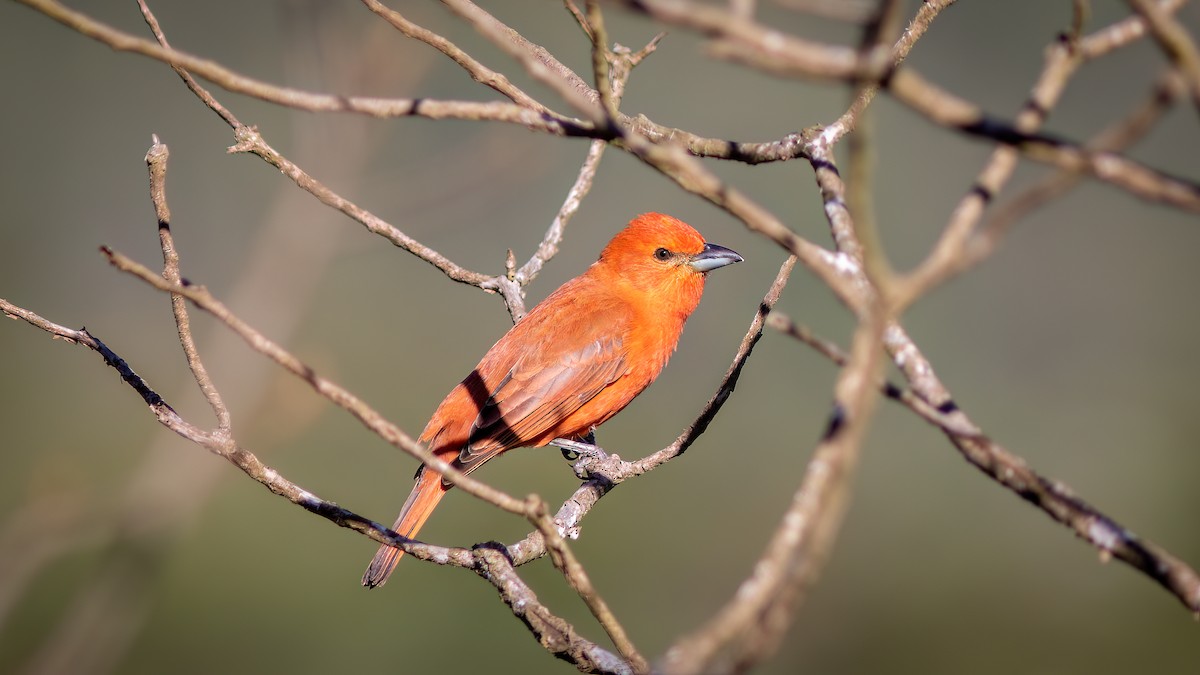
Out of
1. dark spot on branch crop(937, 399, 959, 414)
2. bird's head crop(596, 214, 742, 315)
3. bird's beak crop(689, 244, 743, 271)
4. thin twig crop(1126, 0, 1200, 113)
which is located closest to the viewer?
thin twig crop(1126, 0, 1200, 113)

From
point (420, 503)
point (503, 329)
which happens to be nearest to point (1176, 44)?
point (420, 503)

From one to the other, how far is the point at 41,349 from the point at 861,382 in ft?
34.3

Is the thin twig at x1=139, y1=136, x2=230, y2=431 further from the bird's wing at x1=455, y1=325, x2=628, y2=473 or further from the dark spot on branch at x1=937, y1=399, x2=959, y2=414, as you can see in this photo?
the bird's wing at x1=455, y1=325, x2=628, y2=473

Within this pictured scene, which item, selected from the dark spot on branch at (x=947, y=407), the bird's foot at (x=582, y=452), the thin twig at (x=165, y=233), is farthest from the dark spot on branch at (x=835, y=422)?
the bird's foot at (x=582, y=452)

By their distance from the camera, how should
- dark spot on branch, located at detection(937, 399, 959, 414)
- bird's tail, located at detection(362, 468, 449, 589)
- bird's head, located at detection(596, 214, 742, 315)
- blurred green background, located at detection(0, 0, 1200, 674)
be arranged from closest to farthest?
dark spot on branch, located at detection(937, 399, 959, 414) → bird's tail, located at detection(362, 468, 449, 589) → bird's head, located at detection(596, 214, 742, 315) → blurred green background, located at detection(0, 0, 1200, 674)

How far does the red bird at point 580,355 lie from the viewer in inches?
185

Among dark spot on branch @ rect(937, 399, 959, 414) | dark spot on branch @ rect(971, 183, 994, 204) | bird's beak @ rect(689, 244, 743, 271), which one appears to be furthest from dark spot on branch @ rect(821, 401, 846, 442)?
bird's beak @ rect(689, 244, 743, 271)

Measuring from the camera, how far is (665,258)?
5.14 meters

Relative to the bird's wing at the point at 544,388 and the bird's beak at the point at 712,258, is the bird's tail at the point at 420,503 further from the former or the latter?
the bird's beak at the point at 712,258

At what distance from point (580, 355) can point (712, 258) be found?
2.59 feet

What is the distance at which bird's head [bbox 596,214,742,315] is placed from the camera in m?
5.08

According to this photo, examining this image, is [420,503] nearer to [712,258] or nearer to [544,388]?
[544,388]

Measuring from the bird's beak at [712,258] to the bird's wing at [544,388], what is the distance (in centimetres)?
54

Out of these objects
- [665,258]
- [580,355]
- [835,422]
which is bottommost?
[835,422]
